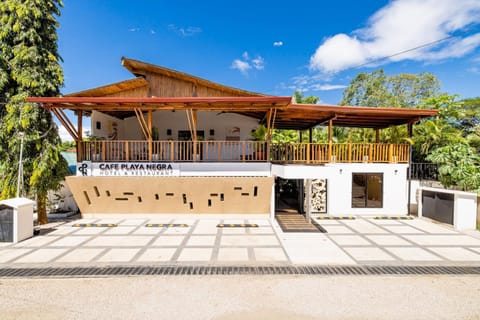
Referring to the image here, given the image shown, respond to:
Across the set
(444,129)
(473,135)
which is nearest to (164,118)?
(444,129)

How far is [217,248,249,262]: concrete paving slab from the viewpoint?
6406 mm

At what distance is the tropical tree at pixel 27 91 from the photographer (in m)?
8.80

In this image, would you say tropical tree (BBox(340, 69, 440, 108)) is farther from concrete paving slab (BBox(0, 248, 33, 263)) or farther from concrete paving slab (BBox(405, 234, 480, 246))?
concrete paving slab (BBox(0, 248, 33, 263))

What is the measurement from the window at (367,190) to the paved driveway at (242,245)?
5.90 feet

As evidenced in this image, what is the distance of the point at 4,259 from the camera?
253 inches

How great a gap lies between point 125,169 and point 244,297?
25.4 ft

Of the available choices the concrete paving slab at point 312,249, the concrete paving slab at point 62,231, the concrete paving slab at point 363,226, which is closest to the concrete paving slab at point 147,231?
the concrete paving slab at point 62,231

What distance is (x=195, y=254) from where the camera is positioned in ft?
22.0

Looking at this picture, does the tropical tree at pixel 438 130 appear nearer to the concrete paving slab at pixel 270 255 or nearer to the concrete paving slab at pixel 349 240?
the concrete paving slab at pixel 349 240

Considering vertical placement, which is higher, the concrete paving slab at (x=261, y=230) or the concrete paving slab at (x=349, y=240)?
the concrete paving slab at (x=261, y=230)

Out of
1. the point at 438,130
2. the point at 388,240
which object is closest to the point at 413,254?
the point at 388,240

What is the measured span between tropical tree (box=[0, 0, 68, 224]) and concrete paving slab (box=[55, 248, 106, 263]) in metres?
4.31

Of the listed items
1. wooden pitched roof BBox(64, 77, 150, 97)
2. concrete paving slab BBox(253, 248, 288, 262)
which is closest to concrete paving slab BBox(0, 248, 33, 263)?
wooden pitched roof BBox(64, 77, 150, 97)

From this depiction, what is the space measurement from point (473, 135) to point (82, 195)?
79.7ft
